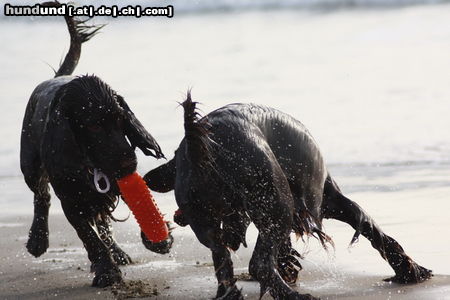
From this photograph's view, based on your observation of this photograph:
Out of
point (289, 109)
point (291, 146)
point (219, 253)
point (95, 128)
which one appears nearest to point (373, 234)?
point (291, 146)

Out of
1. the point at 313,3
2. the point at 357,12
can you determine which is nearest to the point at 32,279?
the point at 357,12

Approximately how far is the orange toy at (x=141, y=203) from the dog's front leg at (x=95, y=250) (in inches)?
23.6

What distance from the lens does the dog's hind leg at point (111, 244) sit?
7039 mm

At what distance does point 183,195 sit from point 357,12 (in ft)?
59.9

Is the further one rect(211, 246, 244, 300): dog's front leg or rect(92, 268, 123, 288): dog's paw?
rect(92, 268, 123, 288): dog's paw

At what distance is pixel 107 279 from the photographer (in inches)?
255

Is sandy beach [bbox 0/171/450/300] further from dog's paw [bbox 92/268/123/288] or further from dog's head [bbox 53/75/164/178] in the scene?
dog's head [bbox 53/75/164/178]

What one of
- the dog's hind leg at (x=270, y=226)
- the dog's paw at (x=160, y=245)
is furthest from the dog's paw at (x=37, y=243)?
the dog's hind leg at (x=270, y=226)

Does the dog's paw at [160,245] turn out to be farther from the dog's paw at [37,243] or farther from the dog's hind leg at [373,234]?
the dog's paw at [37,243]

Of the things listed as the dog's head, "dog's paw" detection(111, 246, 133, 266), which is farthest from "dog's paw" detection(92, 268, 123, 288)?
the dog's head

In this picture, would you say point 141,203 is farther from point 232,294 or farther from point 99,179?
point 232,294

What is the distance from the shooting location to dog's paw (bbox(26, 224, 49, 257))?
721 centimetres

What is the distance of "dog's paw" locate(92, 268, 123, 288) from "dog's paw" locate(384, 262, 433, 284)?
1.63 m

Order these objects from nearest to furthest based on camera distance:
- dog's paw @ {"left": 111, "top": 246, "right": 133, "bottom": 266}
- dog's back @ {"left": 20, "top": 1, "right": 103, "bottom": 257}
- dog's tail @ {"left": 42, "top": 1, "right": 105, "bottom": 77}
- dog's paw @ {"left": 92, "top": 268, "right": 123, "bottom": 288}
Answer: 1. dog's paw @ {"left": 92, "top": 268, "right": 123, "bottom": 288}
2. dog's back @ {"left": 20, "top": 1, "right": 103, "bottom": 257}
3. dog's paw @ {"left": 111, "top": 246, "right": 133, "bottom": 266}
4. dog's tail @ {"left": 42, "top": 1, "right": 105, "bottom": 77}
